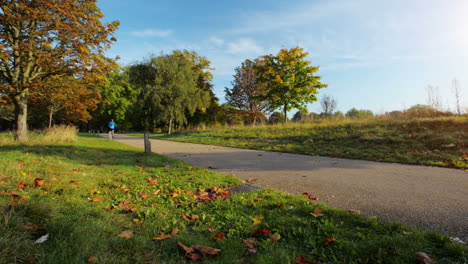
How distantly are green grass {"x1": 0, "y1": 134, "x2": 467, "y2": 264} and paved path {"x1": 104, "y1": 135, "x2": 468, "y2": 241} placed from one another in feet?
1.92

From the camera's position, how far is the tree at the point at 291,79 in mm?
23730

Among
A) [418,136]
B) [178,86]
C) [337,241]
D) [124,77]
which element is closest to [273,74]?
[178,86]

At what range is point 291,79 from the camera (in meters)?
23.7

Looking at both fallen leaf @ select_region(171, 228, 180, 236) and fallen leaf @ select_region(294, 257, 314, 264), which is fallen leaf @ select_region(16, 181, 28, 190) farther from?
fallen leaf @ select_region(294, 257, 314, 264)

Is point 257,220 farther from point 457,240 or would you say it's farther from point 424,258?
point 457,240

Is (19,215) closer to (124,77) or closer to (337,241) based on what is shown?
(337,241)

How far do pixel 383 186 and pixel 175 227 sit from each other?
3948 mm

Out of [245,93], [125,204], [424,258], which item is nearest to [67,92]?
[125,204]

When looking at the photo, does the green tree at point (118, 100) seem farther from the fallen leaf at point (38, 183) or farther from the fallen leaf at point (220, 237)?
the fallen leaf at point (220, 237)

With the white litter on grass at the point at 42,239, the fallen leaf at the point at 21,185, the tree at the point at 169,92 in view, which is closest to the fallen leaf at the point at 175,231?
the white litter on grass at the point at 42,239

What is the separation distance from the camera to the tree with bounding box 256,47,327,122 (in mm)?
23730

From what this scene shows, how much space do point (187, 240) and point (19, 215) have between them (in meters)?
1.85

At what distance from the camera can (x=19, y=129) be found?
460 inches

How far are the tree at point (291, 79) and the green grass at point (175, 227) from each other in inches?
831
